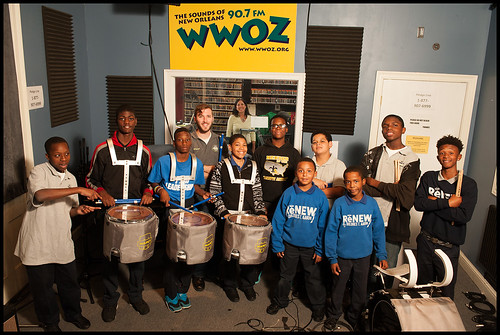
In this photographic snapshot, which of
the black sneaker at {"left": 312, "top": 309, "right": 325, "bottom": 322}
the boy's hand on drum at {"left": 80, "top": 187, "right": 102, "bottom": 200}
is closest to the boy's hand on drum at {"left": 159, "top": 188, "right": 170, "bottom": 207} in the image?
the boy's hand on drum at {"left": 80, "top": 187, "right": 102, "bottom": 200}

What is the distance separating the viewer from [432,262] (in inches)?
134

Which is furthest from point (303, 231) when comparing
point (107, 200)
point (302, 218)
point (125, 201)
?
point (107, 200)

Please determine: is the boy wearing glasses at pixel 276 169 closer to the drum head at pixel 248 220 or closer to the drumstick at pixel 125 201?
the drum head at pixel 248 220

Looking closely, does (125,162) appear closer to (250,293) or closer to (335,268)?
(250,293)

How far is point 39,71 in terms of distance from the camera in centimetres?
390

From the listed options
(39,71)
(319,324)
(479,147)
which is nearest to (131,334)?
(319,324)

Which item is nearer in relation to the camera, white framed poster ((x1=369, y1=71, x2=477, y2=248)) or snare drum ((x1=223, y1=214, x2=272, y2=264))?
snare drum ((x1=223, y1=214, x2=272, y2=264))

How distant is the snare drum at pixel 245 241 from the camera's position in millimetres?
3184

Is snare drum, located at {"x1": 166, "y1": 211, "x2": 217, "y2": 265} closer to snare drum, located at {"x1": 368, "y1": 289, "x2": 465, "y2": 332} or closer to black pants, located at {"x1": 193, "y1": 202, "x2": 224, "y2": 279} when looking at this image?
black pants, located at {"x1": 193, "y1": 202, "x2": 224, "y2": 279}

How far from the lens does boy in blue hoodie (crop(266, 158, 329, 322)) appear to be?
11.1 ft

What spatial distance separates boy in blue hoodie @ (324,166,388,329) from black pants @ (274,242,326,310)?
0.18 m

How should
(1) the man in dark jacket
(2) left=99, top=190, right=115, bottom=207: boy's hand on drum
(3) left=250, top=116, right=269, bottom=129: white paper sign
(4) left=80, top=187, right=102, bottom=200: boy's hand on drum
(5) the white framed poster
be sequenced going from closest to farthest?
1. (4) left=80, top=187, right=102, bottom=200: boy's hand on drum
2. (2) left=99, top=190, right=115, bottom=207: boy's hand on drum
3. (1) the man in dark jacket
4. (5) the white framed poster
5. (3) left=250, top=116, right=269, bottom=129: white paper sign

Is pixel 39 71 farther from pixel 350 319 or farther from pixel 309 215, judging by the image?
pixel 350 319

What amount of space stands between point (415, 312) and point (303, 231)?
107 cm
